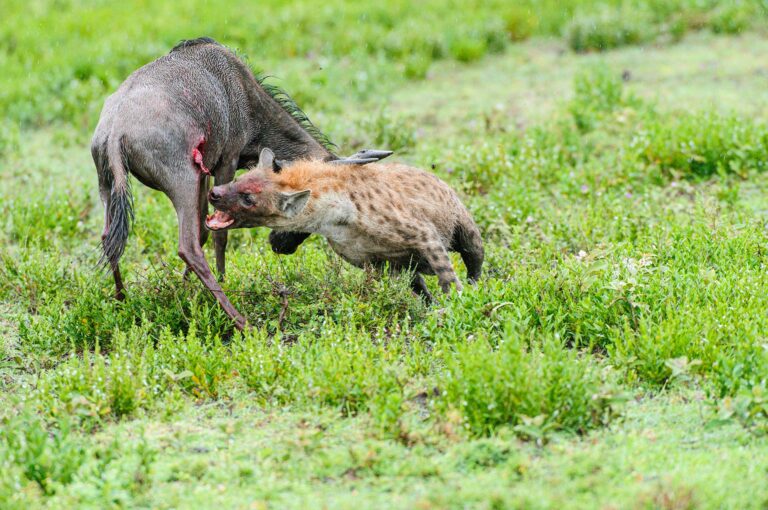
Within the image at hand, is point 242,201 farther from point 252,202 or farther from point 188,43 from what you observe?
point 188,43

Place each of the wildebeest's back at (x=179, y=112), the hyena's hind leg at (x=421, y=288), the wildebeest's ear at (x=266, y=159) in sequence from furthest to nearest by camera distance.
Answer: the hyena's hind leg at (x=421, y=288), the wildebeest's ear at (x=266, y=159), the wildebeest's back at (x=179, y=112)

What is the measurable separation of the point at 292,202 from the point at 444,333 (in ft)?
4.26

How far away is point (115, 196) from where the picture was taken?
666 cm

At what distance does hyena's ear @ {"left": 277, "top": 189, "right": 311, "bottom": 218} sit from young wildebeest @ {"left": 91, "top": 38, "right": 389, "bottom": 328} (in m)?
0.59

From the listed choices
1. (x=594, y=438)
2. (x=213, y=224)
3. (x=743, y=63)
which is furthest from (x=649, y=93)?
(x=594, y=438)

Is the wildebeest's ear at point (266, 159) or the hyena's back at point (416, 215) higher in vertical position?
the wildebeest's ear at point (266, 159)

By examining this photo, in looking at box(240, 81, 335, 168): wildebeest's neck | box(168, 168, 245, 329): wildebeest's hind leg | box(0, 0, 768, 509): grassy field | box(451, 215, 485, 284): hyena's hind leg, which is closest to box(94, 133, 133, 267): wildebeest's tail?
box(168, 168, 245, 329): wildebeest's hind leg

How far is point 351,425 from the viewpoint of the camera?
17.6 ft

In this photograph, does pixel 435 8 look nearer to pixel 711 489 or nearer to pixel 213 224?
pixel 213 224

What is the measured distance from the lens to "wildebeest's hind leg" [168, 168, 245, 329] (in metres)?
6.70

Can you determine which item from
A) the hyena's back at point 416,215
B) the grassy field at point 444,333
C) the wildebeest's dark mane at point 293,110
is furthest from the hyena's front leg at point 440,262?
the wildebeest's dark mane at point 293,110

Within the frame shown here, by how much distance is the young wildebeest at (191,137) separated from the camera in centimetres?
671

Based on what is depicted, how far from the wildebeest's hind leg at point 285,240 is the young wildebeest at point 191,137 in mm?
10

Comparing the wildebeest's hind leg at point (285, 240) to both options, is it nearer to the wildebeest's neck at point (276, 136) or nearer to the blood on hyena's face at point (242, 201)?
the blood on hyena's face at point (242, 201)
